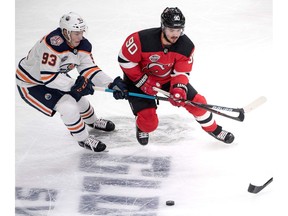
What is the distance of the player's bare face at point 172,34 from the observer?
3.44 metres

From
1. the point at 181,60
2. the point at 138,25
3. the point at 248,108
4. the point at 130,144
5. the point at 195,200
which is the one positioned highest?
the point at 138,25

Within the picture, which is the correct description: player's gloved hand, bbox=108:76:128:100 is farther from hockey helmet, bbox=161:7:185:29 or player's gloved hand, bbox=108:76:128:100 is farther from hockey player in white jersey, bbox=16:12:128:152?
hockey helmet, bbox=161:7:185:29

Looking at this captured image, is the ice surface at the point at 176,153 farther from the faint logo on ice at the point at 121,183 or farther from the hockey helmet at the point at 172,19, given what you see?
the hockey helmet at the point at 172,19

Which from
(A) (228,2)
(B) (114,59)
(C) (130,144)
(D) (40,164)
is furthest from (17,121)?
(A) (228,2)

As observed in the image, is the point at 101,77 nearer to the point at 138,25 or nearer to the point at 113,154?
the point at 113,154

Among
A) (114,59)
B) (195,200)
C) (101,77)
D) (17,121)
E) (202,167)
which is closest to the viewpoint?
(195,200)

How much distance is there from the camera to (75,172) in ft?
12.0

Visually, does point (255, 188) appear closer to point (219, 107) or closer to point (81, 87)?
point (219, 107)

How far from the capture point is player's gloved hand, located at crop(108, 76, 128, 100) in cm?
376

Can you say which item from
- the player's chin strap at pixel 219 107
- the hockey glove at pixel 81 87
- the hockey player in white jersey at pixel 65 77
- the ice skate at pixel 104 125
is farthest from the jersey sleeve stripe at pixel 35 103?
the ice skate at pixel 104 125

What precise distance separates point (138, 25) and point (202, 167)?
98.3 inches

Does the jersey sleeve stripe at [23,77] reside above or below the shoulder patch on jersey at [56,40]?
below

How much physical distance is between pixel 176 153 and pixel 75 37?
38.6 inches

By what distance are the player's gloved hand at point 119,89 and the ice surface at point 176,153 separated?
1.25ft
